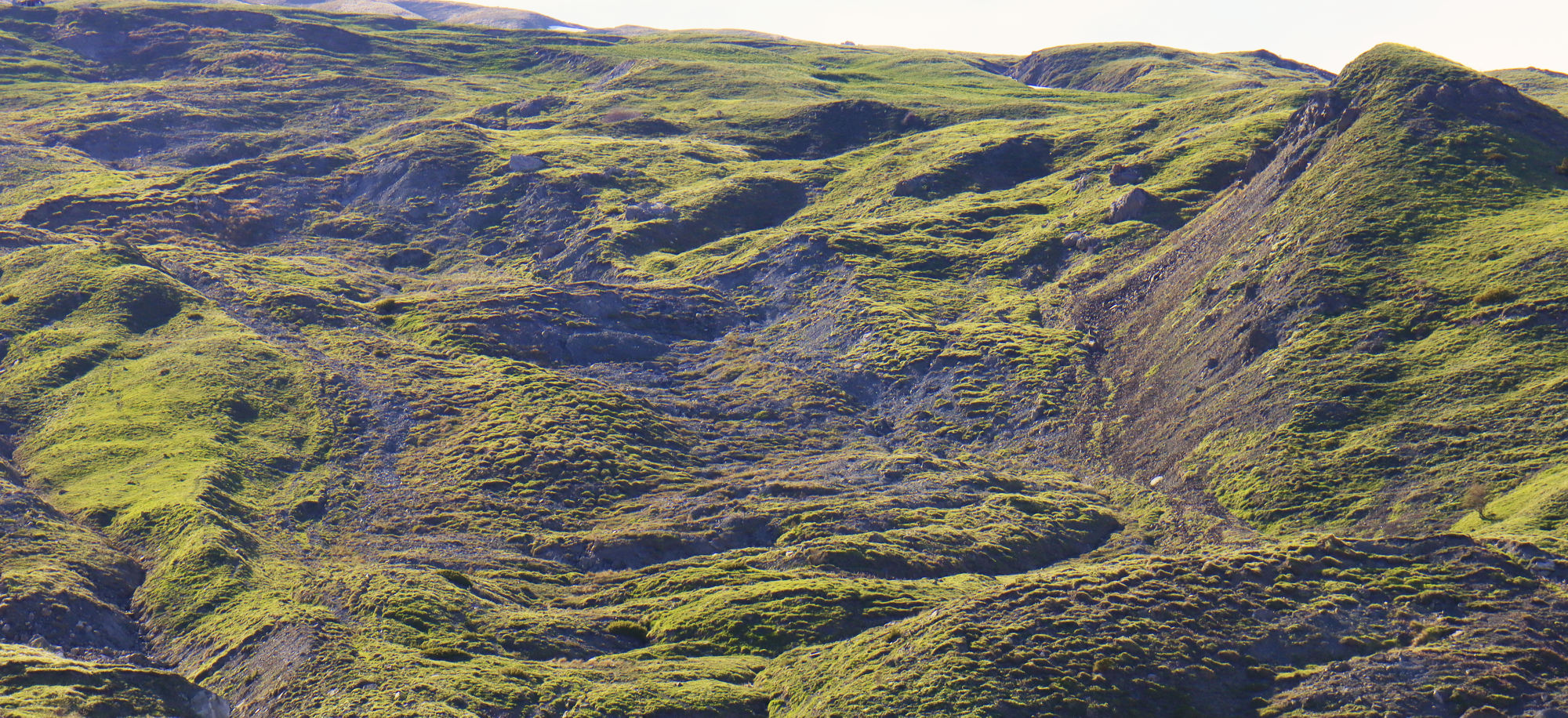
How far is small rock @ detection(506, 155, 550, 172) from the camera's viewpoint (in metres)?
96.6

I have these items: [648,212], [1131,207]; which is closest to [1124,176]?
[1131,207]

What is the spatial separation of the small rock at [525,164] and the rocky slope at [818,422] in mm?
852

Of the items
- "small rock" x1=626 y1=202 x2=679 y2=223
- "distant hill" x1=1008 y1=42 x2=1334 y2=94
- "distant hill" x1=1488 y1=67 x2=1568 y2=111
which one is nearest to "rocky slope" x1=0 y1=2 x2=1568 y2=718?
"small rock" x1=626 y1=202 x2=679 y2=223

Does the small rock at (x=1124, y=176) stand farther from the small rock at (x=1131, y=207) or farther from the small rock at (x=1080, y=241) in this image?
the small rock at (x=1080, y=241)

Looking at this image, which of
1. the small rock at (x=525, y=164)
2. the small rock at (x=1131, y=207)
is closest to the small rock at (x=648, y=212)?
the small rock at (x=525, y=164)

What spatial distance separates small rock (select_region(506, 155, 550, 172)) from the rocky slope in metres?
0.85

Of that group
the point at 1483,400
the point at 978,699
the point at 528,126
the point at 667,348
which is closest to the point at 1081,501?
the point at 1483,400

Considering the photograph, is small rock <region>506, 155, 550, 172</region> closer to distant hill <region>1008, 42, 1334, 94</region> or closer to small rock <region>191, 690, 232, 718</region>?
small rock <region>191, 690, 232, 718</region>

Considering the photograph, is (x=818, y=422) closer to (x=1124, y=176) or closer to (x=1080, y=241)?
(x=1080, y=241)

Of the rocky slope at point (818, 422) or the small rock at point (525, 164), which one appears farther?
the small rock at point (525, 164)

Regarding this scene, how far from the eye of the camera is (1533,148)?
5575 centimetres

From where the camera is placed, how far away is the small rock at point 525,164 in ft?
317

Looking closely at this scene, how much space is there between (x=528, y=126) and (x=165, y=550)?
8498 centimetres

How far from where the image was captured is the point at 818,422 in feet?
179
